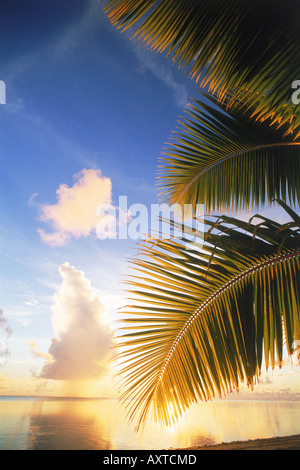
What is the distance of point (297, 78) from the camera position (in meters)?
1.37

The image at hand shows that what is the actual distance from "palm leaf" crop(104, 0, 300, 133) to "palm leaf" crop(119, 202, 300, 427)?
73 cm

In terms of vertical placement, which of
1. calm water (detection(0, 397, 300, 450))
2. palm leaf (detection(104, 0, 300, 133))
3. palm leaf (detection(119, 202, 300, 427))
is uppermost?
palm leaf (detection(104, 0, 300, 133))

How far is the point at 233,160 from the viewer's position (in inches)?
101

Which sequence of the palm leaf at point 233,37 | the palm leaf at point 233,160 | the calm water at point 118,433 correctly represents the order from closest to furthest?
the palm leaf at point 233,37 < the palm leaf at point 233,160 < the calm water at point 118,433

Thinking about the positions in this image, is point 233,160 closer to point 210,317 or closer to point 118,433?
point 210,317

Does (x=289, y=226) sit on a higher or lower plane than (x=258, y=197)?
lower

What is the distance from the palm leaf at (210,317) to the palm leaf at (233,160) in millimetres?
939

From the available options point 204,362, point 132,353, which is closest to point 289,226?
point 204,362

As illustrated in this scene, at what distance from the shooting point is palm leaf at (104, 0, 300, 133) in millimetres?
1329

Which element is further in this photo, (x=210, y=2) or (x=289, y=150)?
(x=289, y=150)

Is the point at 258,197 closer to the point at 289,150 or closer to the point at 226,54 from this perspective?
the point at 289,150

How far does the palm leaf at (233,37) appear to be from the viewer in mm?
1329

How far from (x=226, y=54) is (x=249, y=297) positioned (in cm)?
133
